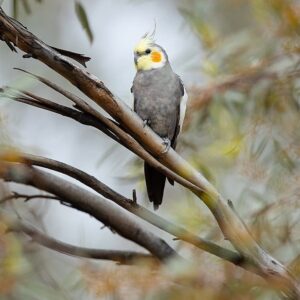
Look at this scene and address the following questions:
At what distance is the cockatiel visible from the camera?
2133 millimetres

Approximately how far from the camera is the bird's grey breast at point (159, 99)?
2.14 metres

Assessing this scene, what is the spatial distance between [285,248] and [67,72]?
27.7 inches

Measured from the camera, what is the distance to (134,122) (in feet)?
4.64

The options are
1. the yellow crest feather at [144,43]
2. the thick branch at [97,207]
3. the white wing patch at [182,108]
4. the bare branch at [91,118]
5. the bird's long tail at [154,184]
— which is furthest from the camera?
the yellow crest feather at [144,43]

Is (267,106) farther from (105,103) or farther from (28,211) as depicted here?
(105,103)

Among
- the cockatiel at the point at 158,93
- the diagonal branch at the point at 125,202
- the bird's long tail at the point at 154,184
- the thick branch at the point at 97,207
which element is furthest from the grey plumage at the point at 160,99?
the diagonal branch at the point at 125,202

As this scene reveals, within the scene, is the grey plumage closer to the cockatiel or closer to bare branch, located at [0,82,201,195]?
the cockatiel

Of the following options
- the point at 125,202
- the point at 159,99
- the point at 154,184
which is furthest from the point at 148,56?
the point at 125,202

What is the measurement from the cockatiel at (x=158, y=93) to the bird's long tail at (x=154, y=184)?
0.16 m

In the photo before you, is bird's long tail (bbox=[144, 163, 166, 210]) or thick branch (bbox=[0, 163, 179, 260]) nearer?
thick branch (bbox=[0, 163, 179, 260])

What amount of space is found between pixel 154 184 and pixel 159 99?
0.33 metres

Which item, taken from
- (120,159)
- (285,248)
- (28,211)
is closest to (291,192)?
(285,248)

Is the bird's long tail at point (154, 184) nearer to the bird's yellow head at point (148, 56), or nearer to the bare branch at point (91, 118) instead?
the bird's yellow head at point (148, 56)

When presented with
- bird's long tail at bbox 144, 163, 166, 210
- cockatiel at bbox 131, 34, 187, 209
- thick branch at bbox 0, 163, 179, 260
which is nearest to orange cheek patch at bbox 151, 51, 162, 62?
cockatiel at bbox 131, 34, 187, 209
